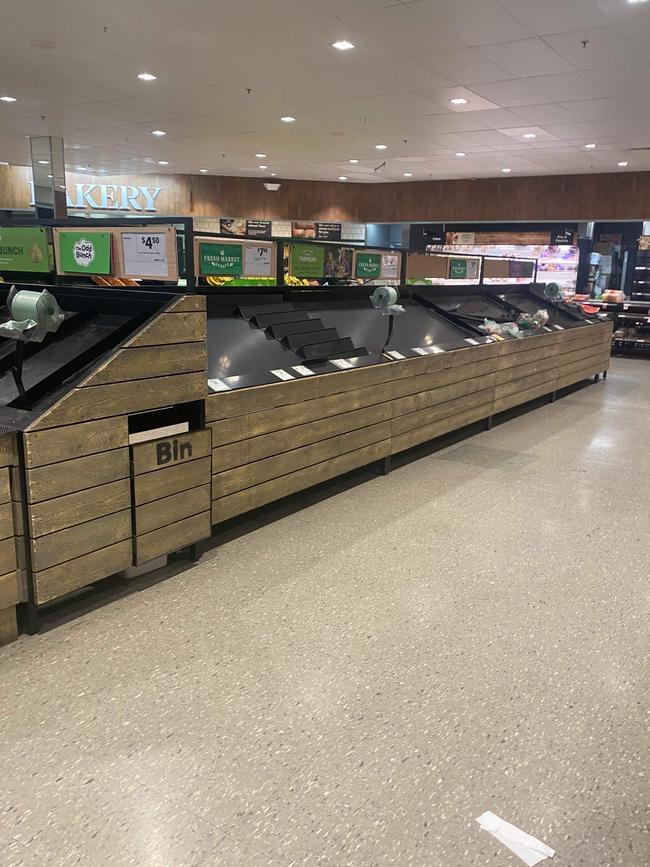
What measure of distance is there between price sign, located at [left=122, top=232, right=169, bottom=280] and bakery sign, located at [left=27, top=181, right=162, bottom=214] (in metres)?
12.0

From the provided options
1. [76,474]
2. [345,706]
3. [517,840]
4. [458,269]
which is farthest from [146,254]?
[458,269]

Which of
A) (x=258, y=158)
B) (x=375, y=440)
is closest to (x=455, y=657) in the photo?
(x=375, y=440)

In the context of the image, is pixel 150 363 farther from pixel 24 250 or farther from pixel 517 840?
pixel 517 840

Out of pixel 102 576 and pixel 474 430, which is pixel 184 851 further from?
pixel 474 430

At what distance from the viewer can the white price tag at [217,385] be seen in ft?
10.8

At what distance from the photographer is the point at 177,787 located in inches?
72.8

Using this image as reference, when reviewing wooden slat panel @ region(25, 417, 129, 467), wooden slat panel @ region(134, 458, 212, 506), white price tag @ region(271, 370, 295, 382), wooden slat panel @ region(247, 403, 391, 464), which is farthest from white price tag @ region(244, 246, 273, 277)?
wooden slat panel @ region(25, 417, 129, 467)

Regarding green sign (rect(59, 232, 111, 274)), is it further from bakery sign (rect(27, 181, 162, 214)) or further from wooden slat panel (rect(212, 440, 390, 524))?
bakery sign (rect(27, 181, 162, 214))

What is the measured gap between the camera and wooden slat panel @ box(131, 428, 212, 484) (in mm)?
2836

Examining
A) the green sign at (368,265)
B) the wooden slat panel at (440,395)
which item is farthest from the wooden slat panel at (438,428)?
the green sign at (368,265)

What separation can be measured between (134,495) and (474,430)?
4027 mm

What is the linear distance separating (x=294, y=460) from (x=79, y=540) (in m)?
1.46

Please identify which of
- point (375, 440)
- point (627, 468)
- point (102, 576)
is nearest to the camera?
point (102, 576)

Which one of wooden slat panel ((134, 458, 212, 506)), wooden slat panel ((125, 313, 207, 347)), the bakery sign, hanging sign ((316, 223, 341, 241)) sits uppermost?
the bakery sign
